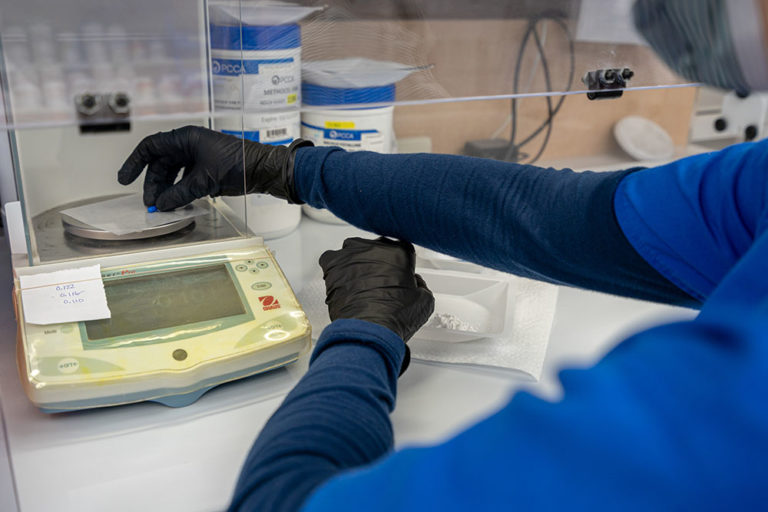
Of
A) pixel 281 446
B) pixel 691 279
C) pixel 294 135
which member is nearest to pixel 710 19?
pixel 691 279

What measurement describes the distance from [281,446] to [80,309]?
39cm

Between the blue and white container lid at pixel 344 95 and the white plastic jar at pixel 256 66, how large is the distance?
2 cm

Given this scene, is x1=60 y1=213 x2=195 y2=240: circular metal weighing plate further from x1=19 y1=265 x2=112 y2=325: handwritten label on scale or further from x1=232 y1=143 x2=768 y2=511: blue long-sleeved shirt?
x1=232 y1=143 x2=768 y2=511: blue long-sleeved shirt

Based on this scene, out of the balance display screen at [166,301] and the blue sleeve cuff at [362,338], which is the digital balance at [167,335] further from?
the blue sleeve cuff at [362,338]

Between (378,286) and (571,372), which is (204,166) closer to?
(378,286)

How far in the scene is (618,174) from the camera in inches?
31.1

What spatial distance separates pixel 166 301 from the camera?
826 millimetres

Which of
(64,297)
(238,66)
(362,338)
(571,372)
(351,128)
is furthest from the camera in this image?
Result: (351,128)

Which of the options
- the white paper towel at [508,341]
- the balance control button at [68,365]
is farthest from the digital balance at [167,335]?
the white paper towel at [508,341]

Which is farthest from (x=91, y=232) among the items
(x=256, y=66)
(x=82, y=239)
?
(x=256, y=66)

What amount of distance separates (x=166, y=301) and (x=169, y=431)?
0.57 ft

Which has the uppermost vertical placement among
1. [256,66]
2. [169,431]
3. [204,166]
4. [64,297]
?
[256,66]

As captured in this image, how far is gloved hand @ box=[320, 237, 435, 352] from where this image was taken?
2.56ft

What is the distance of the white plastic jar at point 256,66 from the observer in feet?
2.82
